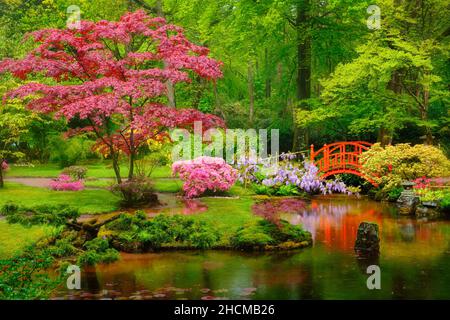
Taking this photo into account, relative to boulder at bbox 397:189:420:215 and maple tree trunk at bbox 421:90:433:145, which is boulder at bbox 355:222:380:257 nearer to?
boulder at bbox 397:189:420:215

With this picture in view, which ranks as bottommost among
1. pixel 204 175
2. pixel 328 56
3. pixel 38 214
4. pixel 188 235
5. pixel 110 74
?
pixel 188 235

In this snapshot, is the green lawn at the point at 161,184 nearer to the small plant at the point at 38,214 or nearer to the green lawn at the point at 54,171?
the green lawn at the point at 54,171

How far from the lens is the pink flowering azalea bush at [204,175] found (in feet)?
57.4

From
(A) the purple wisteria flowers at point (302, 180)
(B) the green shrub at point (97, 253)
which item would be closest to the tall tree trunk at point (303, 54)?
(A) the purple wisteria flowers at point (302, 180)

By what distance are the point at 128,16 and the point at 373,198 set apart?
9.91 metres

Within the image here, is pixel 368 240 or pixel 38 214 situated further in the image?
pixel 368 240

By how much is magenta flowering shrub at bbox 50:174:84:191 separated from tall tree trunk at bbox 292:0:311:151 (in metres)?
9.10

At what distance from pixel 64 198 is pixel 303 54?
37.7 feet

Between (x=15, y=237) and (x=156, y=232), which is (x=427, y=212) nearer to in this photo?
(x=156, y=232)

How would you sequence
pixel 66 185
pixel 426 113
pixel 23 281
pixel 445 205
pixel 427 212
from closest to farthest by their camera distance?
pixel 23 281 < pixel 445 205 < pixel 427 212 < pixel 66 185 < pixel 426 113

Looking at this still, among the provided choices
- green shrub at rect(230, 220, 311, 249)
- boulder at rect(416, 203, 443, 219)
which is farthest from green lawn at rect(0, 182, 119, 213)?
boulder at rect(416, 203, 443, 219)

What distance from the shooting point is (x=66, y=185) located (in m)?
17.9

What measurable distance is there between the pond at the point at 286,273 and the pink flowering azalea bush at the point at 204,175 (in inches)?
169

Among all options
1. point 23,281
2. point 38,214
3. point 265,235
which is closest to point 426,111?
point 265,235
